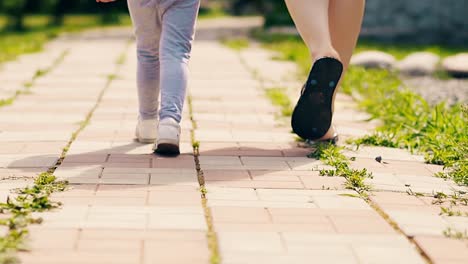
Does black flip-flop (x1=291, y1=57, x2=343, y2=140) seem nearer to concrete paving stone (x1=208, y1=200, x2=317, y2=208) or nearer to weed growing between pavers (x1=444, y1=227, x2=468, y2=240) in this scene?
concrete paving stone (x1=208, y1=200, x2=317, y2=208)

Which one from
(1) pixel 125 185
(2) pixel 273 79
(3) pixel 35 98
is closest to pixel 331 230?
(1) pixel 125 185

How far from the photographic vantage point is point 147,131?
13.4 feet

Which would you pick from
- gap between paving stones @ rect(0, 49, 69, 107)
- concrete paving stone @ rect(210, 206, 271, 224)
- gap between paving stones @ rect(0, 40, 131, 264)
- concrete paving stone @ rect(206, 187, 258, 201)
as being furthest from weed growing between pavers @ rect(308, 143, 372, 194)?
gap between paving stones @ rect(0, 49, 69, 107)

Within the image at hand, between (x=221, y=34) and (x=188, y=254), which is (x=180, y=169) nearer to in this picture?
(x=188, y=254)

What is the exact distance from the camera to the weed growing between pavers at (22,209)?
2.35m

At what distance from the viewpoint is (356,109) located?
217 inches

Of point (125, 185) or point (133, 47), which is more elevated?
point (125, 185)

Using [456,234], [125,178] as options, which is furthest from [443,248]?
[125,178]

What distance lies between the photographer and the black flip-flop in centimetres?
370

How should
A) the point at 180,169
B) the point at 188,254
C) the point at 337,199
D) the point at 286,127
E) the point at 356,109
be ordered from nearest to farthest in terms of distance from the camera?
the point at 188,254, the point at 337,199, the point at 180,169, the point at 286,127, the point at 356,109

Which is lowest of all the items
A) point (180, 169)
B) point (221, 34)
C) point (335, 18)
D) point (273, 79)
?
point (221, 34)

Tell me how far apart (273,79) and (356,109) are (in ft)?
4.72

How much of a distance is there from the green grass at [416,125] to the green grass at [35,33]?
11.3 feet

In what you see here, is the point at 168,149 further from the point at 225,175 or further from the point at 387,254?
the point at 387,254
